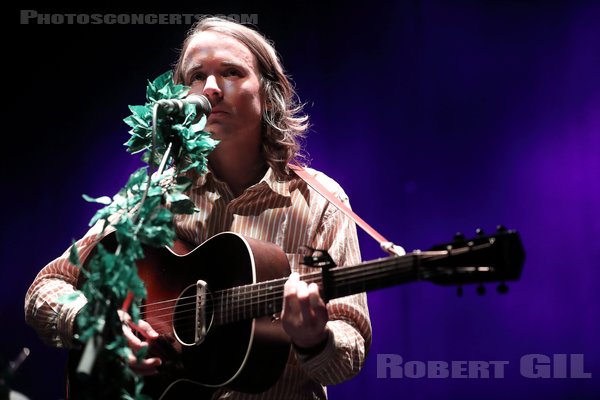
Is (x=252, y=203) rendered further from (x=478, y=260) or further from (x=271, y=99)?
(x=478, y=260)

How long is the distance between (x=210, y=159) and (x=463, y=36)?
1.48 m

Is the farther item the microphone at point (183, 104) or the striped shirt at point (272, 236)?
the striped shirt at point (272, 236)

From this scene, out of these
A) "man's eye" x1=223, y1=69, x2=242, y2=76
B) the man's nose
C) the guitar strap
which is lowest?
the guitar strap

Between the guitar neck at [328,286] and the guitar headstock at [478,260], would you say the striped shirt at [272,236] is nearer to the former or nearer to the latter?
the guitar neck at [328,286]

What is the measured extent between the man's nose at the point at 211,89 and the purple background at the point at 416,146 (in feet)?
3.72

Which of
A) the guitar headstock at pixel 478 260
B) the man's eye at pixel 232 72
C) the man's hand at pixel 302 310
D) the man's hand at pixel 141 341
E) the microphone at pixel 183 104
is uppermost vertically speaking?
the man's eye at pixel 232 72

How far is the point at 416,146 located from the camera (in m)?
3.40

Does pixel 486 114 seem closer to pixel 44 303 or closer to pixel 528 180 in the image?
pixel 528 180

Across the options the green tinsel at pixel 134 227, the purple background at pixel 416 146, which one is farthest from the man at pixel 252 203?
the purple background at pixel 416 146

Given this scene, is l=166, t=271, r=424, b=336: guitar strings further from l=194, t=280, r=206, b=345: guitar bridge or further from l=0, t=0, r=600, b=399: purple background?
l=0, t=0, r=600, b=399: purple background

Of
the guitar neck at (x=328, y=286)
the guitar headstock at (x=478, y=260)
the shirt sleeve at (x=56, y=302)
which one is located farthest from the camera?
the shirt sleeve at (x=56, y=302)

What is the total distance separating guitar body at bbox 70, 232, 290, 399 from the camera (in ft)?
6.72

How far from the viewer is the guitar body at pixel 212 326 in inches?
80.6

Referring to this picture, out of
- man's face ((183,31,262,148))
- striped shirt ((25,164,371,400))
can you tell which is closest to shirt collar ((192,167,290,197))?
striped shirt ((25,164,371,400))
